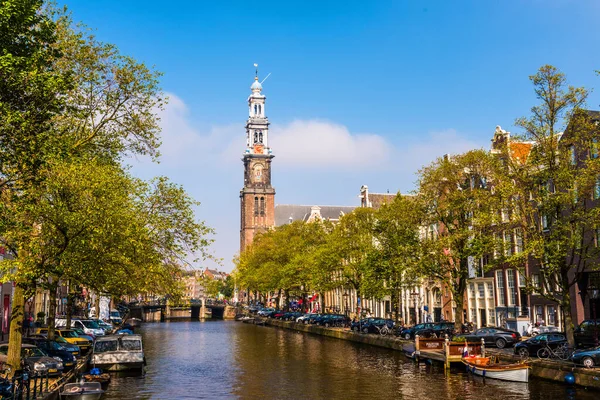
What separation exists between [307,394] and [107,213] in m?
14.3

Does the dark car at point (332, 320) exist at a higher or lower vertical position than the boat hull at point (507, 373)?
higher

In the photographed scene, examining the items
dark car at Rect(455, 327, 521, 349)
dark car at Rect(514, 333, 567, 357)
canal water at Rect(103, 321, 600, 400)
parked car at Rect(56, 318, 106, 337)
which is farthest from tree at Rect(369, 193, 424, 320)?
parked car at Rect(56, 318, 106, 337)

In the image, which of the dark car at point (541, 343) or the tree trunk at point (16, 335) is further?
the dark car at point (541, 343)

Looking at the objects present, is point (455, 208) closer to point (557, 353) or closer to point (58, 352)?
point (557, 353)

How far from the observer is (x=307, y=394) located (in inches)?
1315

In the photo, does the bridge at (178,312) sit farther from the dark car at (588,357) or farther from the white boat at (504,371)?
the dark car at (588,357)

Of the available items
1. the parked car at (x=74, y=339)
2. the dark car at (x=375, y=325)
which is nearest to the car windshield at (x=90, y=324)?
the parked car at (x=74, y=339)

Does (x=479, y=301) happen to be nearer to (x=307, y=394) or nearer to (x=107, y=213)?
(x=307, y=394)

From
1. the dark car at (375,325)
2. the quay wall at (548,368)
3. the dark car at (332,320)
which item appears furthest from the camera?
the dark car at (332,320)

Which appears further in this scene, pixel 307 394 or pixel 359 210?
pixel 359 210

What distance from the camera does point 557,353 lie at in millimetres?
38594

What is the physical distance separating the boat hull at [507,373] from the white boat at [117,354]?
21.4m

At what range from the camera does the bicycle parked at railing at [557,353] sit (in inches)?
1505

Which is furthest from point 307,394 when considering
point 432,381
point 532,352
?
point 532,352
